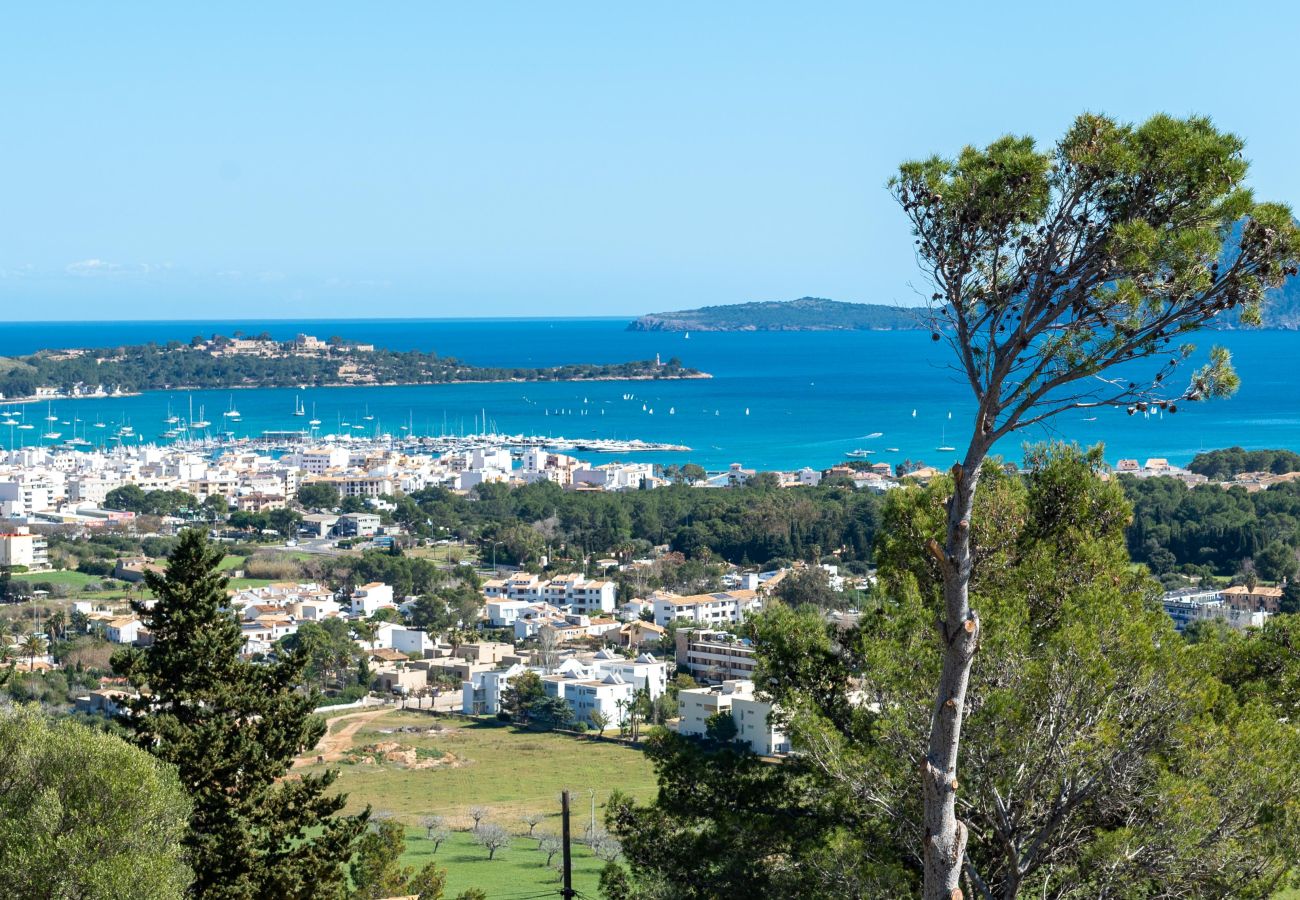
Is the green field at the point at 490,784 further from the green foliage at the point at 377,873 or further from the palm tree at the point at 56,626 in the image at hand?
the palm tree at the point at 56,626

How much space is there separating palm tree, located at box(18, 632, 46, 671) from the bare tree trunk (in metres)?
24.5

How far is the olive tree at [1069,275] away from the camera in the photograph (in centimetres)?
425

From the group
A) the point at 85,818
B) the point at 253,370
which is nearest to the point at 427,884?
the point at 85,818

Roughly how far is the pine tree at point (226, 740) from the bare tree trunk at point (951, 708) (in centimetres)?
453

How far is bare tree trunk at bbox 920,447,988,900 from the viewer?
13.8ft

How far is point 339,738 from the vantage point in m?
23.2

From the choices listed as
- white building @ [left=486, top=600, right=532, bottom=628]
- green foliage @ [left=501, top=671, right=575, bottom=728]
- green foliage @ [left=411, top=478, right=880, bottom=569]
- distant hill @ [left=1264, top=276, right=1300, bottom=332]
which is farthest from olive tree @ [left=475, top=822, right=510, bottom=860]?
distant hill @ [left=1264, top=276, right=1300, bottom=332]

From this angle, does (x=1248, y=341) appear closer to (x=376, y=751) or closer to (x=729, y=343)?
(x=729, y=343)

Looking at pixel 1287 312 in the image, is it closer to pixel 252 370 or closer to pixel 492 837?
pixel 252 370

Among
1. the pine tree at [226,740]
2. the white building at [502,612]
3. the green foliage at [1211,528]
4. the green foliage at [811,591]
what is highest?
the pine tree at [226,740]

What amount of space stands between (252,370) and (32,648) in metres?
85.1

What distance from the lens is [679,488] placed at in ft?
161

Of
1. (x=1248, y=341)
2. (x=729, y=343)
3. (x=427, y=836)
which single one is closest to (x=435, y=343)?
(x=729, y=343)

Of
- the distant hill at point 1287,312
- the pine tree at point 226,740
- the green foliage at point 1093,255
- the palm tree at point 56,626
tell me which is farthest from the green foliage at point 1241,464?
the distant hill at point 1287,312
